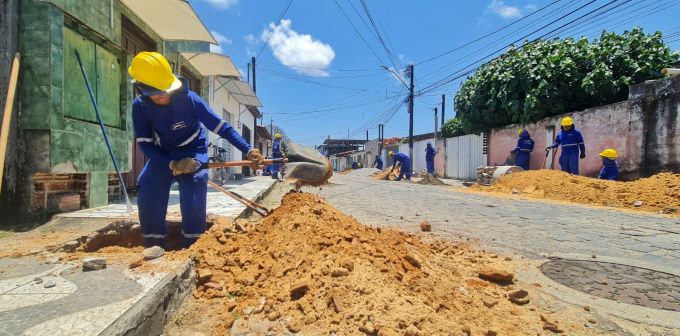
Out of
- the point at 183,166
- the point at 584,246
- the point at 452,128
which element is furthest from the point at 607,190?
the point at 452,128

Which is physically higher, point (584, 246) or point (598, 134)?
point (598, 134)

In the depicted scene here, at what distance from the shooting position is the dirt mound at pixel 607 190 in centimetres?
Answer: 796

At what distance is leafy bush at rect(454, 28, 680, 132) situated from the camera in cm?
1257

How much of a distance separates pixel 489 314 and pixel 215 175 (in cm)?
947

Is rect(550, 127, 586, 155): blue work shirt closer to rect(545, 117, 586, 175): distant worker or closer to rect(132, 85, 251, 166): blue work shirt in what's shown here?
rect(545, 117, 586, 175): distant worker

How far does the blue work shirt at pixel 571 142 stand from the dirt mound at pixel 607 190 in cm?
175

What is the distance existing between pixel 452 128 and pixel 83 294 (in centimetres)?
2235

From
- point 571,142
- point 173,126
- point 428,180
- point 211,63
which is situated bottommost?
point 428,180

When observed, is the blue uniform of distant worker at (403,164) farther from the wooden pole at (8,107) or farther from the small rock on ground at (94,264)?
the small rock on ground at (94,264)

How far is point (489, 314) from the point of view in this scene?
2.29 meters

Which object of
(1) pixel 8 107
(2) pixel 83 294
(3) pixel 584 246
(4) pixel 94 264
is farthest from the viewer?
(3) pixel 584 246

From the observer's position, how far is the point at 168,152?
11.5 ft

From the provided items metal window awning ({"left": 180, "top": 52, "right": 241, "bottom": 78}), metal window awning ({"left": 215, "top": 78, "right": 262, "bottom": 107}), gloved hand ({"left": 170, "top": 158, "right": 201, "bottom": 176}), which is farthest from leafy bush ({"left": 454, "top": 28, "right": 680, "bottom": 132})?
gloved hand ({"left": 170, "top": 158, "right": 201, "bottom": 176})

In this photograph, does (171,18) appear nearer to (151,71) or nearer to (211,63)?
(211,63)
